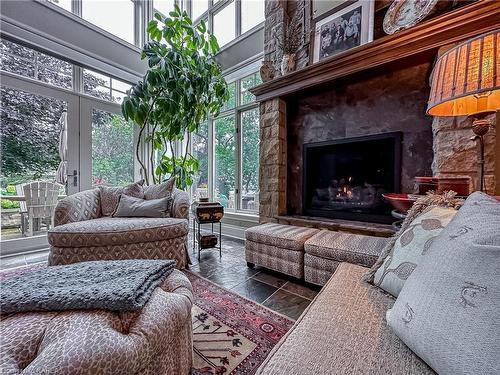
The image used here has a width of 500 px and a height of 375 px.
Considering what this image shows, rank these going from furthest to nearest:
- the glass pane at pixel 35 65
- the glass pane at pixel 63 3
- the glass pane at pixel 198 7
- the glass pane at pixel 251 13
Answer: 1. the glass pane at pixel 198 7
2. the glass pane at pixel 251 13
3. the glass pane at pixel 63 3
4. the glass pane at pixel 35 65

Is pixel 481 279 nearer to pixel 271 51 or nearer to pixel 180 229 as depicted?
pixel 180 229

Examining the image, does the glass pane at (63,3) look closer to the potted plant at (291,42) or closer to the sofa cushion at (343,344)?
the potted plant at (291,42)

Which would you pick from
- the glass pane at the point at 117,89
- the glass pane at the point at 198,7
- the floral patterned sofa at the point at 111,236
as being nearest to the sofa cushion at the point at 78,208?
the floral patterned sofa at the point at 111,236

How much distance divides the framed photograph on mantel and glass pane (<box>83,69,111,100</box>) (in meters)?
3.33

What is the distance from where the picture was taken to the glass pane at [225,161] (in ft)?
12.5

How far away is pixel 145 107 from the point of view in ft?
10.5

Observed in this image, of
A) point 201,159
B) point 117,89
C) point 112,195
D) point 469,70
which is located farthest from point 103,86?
point 469,70

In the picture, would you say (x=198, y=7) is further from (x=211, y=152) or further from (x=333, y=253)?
(x=333, y=253)

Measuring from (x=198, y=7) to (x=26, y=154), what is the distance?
12.8 feet

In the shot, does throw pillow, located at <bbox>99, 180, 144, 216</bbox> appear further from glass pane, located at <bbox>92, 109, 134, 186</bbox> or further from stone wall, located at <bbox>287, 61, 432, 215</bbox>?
stone wall, located at <bbox>287, 61, 432, 215</bbox>

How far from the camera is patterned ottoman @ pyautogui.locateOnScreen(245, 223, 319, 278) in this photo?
1.91m

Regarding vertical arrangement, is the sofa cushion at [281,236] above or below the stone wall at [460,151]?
below

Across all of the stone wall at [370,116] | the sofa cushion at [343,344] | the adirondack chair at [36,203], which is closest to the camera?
the sofa cushion at [343,344]

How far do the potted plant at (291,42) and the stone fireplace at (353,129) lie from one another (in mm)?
99
